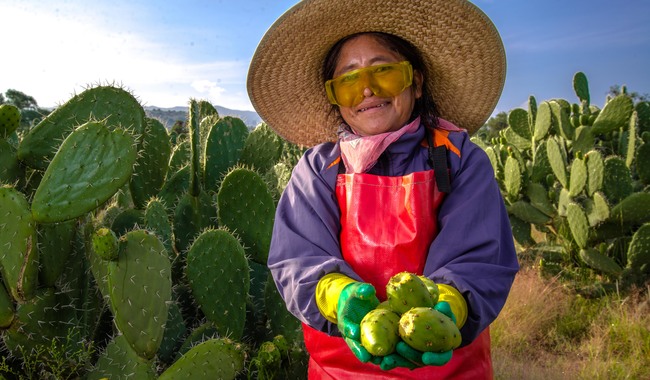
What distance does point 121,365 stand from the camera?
73.8 inches

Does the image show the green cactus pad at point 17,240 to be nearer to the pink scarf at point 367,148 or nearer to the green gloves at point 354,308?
the pink scarf at point 367,148

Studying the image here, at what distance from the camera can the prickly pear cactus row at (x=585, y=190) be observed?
4406 mm

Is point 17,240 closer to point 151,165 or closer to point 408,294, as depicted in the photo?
point 151,165

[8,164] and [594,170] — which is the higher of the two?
[8,164]

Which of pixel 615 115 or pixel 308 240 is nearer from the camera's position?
pixel 308 240

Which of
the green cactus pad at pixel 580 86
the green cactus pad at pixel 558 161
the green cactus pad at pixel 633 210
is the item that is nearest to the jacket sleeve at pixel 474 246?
the green cactus pad at pixel 633 210

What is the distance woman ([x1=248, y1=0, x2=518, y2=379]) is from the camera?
121 cm

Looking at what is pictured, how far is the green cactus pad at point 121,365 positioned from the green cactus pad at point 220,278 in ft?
1.04

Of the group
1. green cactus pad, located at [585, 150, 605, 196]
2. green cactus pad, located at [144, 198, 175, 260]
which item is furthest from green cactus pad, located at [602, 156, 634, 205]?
green cactus pad, located at [144, 198, 175, 260]

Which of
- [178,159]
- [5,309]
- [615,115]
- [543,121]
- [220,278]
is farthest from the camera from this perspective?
[543,121]

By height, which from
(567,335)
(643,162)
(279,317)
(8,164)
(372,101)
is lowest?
(567,335)

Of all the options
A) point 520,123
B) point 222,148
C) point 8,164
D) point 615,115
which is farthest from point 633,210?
point 8,164

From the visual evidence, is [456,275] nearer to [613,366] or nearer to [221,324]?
[221,324]

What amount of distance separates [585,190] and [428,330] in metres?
4.21
